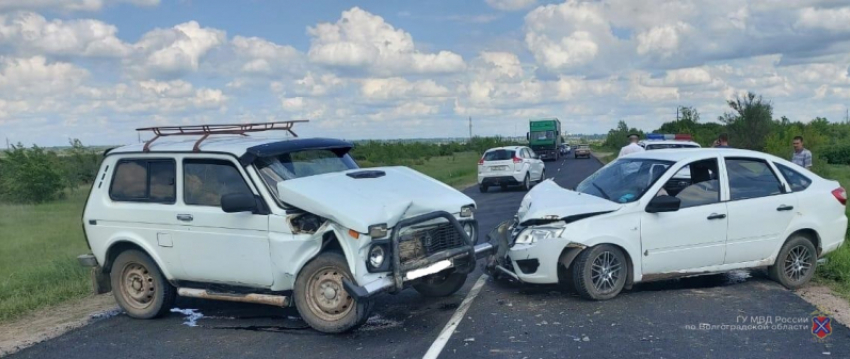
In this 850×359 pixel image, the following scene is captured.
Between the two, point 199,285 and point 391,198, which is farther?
point 199,285

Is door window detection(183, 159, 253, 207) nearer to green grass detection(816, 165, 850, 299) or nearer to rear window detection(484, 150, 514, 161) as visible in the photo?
green grass detection(816, 165, 850, 299)

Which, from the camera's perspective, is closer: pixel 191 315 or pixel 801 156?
pixel 191 315

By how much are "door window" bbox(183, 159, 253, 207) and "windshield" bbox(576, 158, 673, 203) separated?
399 centimetres

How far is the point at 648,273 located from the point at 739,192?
4.84ft

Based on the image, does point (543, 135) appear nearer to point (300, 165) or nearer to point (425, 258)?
point (300, 165)

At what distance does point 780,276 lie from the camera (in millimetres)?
7586

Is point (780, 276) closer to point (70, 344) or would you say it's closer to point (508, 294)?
point (508, 294)

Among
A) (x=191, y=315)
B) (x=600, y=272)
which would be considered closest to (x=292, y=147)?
(x=191, y=315)

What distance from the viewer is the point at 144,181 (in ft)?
23.3

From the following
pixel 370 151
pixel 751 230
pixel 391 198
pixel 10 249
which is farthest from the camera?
pixel 370 151

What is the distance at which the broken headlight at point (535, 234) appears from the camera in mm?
7000

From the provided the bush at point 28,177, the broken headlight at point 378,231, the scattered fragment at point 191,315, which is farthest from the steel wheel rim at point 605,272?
→ the bush at point 28,177

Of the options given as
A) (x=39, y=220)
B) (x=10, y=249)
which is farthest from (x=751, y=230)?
(x=39, y=220)

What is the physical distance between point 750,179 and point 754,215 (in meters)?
0.50
